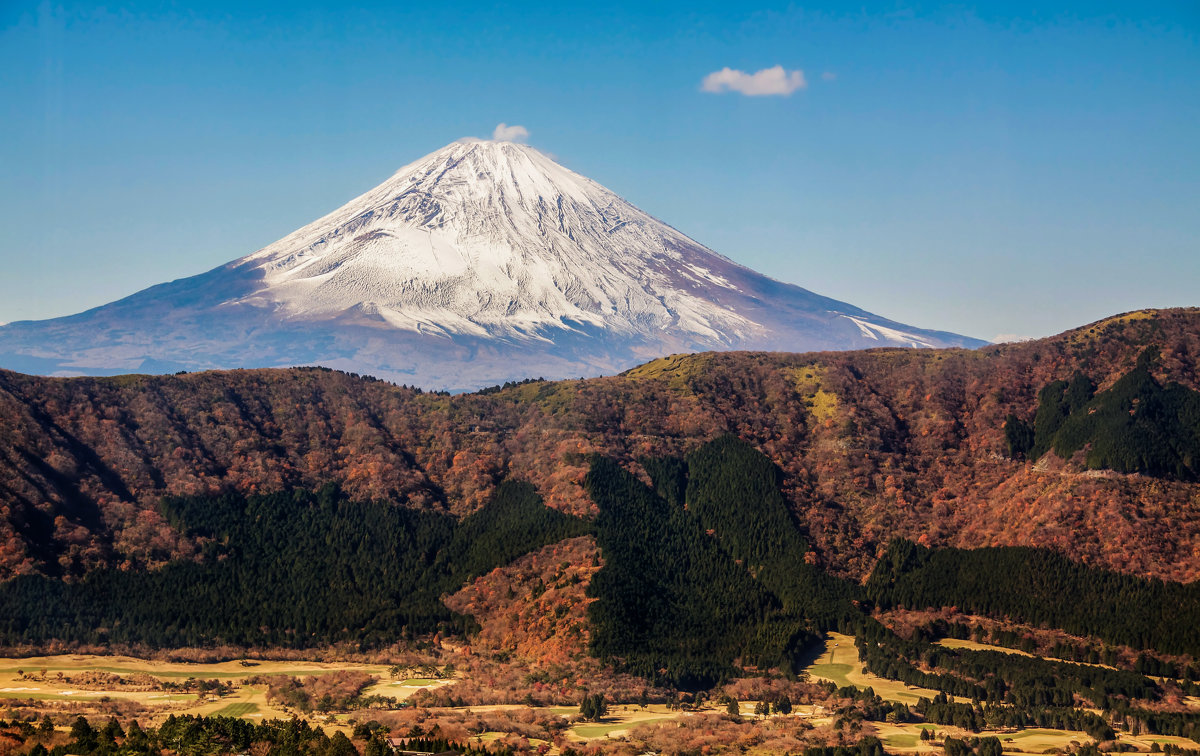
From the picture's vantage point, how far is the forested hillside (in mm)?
117188

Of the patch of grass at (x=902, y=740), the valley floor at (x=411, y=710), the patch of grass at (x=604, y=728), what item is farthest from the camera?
the patch of grass at (x=604, y=728)

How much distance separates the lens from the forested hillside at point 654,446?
384 feet

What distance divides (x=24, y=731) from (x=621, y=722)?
43.4 m

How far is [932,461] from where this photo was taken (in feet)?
460

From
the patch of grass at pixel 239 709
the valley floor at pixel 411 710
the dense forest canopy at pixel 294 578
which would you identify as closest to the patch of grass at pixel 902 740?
the valley floor at pixel 411 710

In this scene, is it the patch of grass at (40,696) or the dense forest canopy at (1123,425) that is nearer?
the patch of grass at (40,696)

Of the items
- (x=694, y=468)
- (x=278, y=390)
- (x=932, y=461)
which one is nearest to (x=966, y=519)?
(x=932, y=461)

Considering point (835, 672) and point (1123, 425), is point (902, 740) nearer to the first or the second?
point (835, 672)

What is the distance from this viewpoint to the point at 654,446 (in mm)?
141125

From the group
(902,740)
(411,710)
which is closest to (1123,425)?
(902,740)

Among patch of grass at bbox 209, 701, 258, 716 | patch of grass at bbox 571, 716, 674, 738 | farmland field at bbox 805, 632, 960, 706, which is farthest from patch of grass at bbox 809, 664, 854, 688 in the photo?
patch of grass at bbox 209, 701, 258, 716

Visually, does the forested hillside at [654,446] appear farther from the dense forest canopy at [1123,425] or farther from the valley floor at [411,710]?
the valley floor at [411,710]

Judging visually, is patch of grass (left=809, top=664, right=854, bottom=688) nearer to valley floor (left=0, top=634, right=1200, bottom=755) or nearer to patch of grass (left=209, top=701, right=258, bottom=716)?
valley floor (left=0, top=634, right=1200, bottom=755)

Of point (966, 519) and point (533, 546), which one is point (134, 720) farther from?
point (966, 519)
